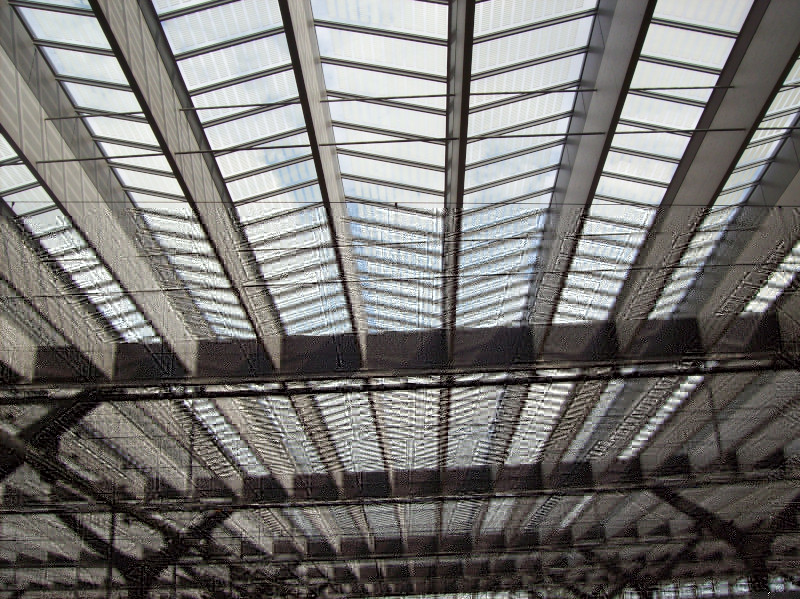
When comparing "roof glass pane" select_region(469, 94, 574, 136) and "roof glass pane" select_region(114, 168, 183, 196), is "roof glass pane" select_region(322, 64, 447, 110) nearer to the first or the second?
"roof glass pane" select_region(469, 94, 574, 136)

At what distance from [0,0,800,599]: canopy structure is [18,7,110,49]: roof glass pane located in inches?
1.6

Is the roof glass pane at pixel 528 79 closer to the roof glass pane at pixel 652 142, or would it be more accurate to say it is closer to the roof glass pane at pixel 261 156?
the roof glass pane at pixel 652 142

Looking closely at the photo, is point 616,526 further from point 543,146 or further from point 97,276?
point 97,276

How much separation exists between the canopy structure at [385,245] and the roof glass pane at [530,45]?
45mm

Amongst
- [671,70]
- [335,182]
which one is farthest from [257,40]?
[671,70]

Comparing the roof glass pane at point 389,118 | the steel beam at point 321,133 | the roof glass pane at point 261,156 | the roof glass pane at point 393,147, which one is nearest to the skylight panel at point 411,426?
the steel beam at point 321,133

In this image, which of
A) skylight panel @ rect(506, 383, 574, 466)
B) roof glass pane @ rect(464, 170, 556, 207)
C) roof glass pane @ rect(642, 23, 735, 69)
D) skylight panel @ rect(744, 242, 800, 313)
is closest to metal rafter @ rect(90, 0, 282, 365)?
roof glass pane @ rect(464, 170, 556, 207)

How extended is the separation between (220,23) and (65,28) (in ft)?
7.01

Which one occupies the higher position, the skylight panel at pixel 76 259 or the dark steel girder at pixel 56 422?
the skylight panel at pixel 76 259

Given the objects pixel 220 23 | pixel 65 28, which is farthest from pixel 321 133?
pixel 65 28

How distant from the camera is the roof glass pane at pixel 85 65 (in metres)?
11.6

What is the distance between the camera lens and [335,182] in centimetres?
1459

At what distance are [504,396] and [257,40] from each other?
784 cm

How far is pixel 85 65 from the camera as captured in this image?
11.9 metres
